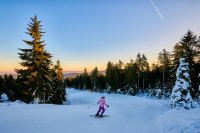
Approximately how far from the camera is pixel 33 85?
27.5 meters

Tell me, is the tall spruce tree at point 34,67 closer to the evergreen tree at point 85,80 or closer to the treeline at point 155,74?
the treeline at point 155,74

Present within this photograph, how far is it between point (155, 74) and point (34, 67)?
50.3 meters

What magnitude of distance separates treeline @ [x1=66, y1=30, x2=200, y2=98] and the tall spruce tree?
19128mm

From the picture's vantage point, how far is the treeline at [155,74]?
3159 cm

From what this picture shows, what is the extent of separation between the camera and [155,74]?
6956 centimetres

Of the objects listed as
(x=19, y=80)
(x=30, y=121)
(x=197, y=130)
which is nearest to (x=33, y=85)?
(x=19, y=80)

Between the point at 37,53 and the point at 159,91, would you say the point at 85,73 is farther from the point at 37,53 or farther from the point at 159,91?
the point at 37,53

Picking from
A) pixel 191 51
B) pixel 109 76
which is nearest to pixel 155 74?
pixel 109 76

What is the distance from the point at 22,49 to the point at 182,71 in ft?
68.3

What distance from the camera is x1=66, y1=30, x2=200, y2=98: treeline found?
31594mm

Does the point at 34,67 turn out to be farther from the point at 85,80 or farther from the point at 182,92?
the point at 85,80

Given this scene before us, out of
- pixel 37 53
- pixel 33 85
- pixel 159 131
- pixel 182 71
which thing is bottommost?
pixel 159 131

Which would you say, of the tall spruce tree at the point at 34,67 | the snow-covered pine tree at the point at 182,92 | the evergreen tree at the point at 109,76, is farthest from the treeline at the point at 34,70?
the evergreen tree at the point at 109,76

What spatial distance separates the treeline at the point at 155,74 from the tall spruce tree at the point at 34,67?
753 inches
